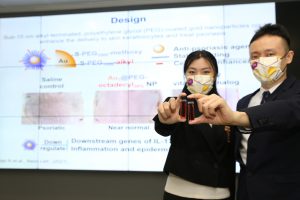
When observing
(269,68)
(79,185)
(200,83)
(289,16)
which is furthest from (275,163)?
(79,185)

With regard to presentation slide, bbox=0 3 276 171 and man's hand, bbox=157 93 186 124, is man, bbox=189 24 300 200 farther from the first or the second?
presentation slide, bbox=0 3 276 171

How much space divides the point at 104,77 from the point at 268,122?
5.80ft

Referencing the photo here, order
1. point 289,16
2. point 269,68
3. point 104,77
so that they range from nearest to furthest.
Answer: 1. point 269,68
2. point 289,16
3. point 104,77

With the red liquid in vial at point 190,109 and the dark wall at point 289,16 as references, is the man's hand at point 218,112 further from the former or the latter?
the dark wall at point 289,16

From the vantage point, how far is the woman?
120cm

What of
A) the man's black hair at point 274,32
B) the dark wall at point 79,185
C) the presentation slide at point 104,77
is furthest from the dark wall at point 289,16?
the dark wall at point 79,185

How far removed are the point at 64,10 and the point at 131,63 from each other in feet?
2.57

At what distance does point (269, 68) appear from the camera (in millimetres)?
1096

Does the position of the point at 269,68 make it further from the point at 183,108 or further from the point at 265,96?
the point at 183,108

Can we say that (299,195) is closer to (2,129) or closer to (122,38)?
(122,38)

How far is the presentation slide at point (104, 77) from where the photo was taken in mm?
2312

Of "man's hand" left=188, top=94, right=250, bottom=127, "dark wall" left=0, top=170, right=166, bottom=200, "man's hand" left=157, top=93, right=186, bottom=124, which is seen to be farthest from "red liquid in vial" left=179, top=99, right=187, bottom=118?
"dark wall" left=0, top=170, right=166, bottom=200

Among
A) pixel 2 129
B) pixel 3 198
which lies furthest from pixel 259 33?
pixel 3 198

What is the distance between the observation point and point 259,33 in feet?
3.76
